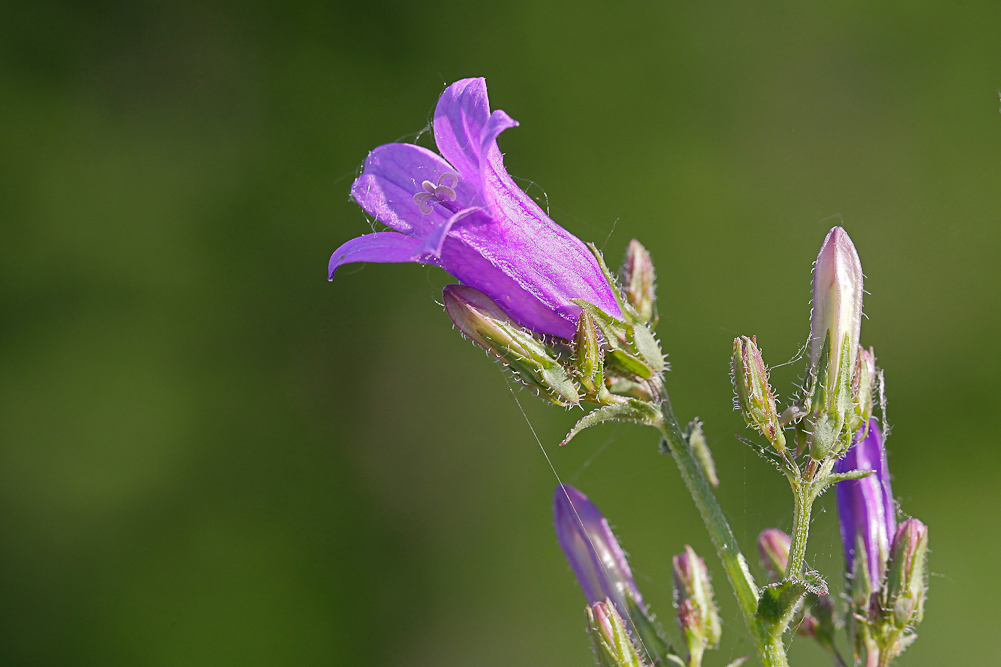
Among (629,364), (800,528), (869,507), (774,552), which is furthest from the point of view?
(774,552)

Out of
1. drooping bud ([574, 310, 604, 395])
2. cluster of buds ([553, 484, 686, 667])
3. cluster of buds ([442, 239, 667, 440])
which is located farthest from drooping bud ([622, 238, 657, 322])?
cluster of buds ([553, 484, 686, 667])

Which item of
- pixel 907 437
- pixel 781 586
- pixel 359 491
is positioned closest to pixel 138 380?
pixel 359 491

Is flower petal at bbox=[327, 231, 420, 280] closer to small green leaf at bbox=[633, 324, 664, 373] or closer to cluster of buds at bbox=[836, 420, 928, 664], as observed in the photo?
small green leaf at bbox=[633, 324, 664, 373]

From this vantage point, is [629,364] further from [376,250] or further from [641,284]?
[376,250]

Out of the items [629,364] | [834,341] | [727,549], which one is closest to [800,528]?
[727,549]

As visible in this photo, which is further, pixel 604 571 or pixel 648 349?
pixel 604 571
